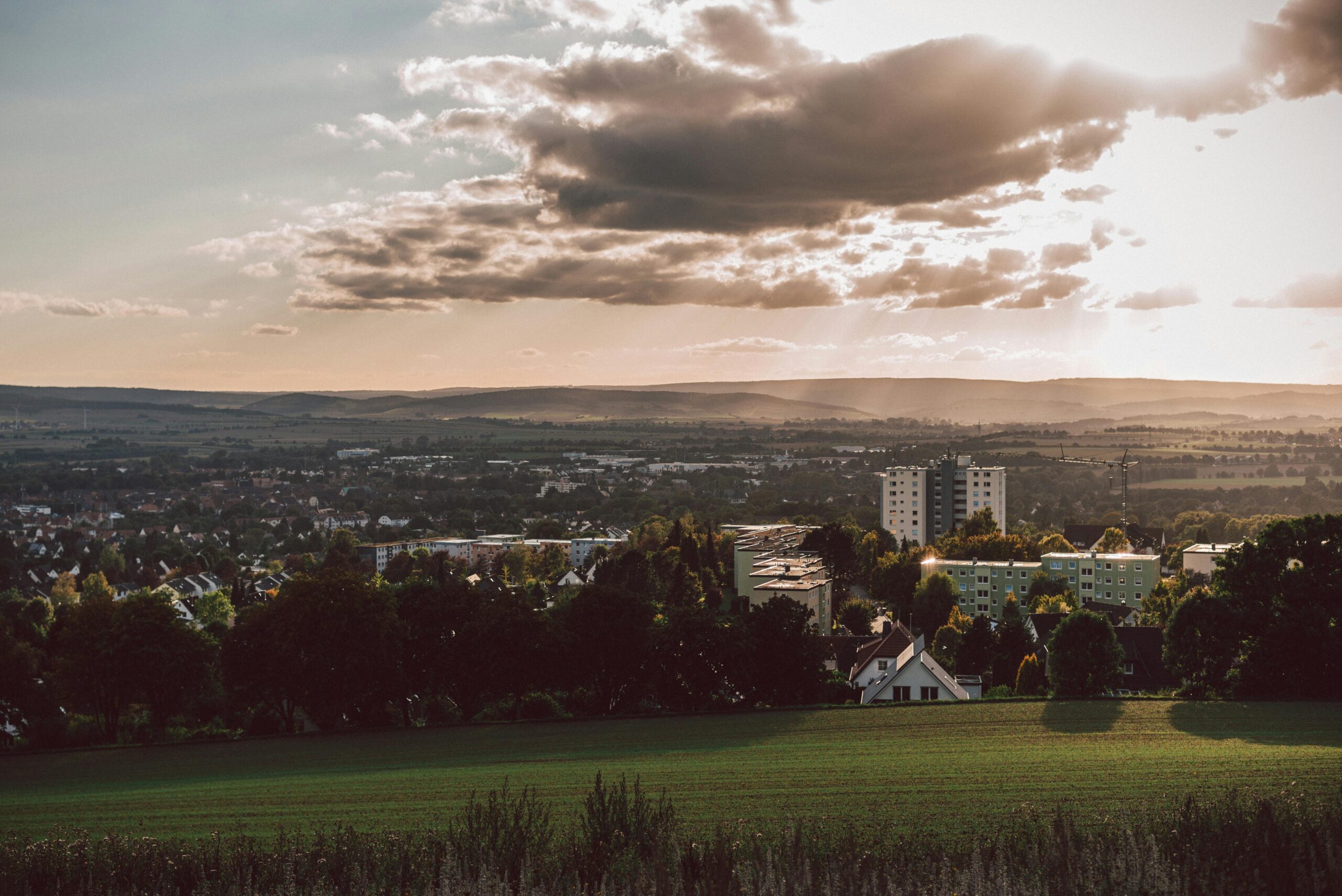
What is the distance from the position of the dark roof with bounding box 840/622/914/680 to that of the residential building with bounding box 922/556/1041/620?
22.2m

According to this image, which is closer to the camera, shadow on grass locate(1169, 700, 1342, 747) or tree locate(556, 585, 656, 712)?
shadow on grass locate(1169, 700, 1342, 747)

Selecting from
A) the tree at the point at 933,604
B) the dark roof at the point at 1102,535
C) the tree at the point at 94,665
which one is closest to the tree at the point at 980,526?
the dark roof at the point at 1102,535

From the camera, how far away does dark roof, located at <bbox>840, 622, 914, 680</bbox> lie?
3334 centimetres

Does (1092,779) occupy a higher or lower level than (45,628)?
higher

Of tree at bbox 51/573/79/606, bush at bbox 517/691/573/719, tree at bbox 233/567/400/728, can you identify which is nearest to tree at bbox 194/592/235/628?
tree at bbox 51/573/79/606

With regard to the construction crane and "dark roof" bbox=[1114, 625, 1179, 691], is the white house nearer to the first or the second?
"dark roof" bbox=[1114, 625, 1179, 691]

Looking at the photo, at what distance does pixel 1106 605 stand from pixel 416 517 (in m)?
86.7

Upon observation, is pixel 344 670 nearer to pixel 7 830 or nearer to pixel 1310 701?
pixel 7 830

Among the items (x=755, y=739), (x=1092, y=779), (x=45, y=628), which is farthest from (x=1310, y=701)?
(x=45, y=628)

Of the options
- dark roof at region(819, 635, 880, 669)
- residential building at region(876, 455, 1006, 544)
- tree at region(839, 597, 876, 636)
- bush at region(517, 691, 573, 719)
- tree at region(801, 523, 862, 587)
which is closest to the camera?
bush at region(517, 691, 573, 719)

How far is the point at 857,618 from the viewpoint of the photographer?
4822 cm

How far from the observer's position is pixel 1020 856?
938cm

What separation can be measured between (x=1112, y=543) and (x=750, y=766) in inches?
2337

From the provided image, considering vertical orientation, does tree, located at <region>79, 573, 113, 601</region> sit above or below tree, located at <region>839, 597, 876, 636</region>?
below
